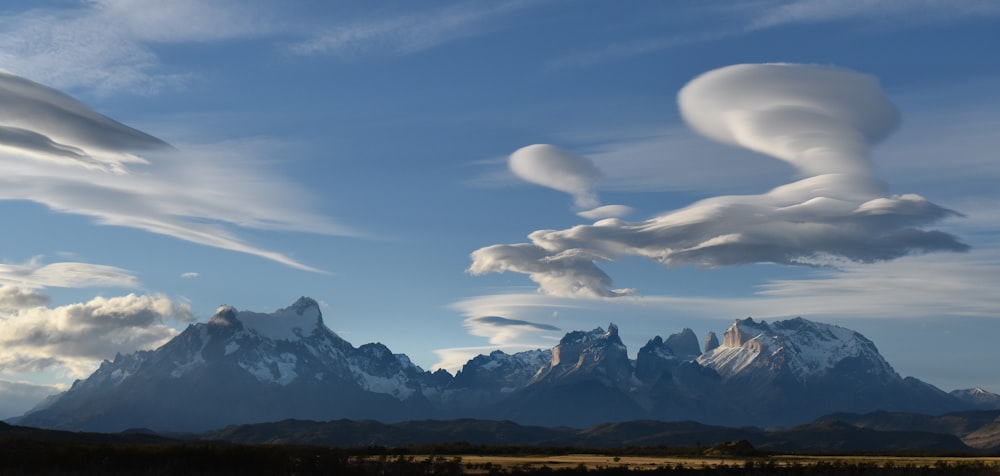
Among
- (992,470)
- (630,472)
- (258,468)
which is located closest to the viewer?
(258,468)

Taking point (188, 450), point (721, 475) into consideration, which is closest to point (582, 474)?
point (721, 475)

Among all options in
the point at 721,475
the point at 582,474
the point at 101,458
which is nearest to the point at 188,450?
the point at 101,458

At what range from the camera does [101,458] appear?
463 feet

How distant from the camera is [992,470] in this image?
160m

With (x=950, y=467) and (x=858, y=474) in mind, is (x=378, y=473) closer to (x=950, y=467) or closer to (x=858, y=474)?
(x=858, y=474)

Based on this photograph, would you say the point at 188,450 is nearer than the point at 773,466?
Yes

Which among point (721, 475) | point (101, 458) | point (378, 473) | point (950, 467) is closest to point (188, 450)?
point (101, 458)

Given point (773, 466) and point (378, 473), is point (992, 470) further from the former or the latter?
point (378, 473)

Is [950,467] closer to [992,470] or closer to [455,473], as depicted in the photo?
[992,470]

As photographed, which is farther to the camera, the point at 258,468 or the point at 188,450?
the point at 188,450

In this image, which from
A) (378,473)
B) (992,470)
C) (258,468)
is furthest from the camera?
(992,470)

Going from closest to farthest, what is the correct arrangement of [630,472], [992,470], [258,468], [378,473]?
1. [378,473]
2. [258,468]
3. [630,472]
4. [992,470]

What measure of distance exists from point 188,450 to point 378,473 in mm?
37697

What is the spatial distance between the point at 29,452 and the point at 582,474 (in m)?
79.0
